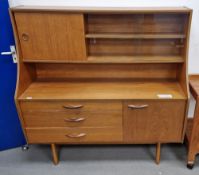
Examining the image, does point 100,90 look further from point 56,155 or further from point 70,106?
point 56,155

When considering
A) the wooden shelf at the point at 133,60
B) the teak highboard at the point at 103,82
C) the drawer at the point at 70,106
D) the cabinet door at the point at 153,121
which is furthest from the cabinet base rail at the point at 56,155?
the wooden shelf at the point at 133,60

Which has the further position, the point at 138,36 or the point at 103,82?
the point at 103,82

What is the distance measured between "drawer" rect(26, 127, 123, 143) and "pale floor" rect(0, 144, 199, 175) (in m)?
0.30

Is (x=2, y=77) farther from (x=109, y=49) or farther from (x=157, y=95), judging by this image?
(x=157, y=95)

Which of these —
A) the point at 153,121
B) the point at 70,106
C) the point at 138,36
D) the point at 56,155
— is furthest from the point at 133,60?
the point at 56,155

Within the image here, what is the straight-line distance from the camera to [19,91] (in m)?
1.68

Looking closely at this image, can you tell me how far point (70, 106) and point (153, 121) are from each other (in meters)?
0.70

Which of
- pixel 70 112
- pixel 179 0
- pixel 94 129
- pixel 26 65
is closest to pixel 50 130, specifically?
pixel 70 112

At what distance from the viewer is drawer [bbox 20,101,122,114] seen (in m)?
1.64

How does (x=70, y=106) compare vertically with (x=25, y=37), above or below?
below

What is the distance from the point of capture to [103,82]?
6.27 ft

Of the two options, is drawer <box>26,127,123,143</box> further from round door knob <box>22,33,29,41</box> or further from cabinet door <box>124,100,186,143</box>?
round door knob <box>22,33,29,41</box>

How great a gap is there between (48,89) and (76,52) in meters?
0.42

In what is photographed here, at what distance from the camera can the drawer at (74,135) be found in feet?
5.76
